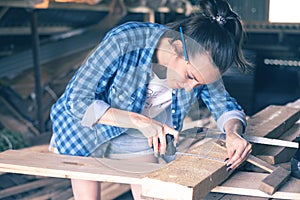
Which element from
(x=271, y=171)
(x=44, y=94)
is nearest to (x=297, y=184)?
(x=271, y=171)

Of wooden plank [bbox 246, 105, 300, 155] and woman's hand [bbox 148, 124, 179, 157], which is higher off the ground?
woman's hand [bbox 148, 124, 179, 157]

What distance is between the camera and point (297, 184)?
1.63 meters

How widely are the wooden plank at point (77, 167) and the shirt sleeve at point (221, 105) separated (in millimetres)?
417

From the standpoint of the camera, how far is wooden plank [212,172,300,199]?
5.02 feet

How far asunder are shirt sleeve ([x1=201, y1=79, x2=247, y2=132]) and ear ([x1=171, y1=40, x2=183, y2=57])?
347 millimetres

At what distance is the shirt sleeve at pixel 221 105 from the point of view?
1.93m

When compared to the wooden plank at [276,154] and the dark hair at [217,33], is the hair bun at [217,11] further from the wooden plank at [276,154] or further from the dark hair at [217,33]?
the wooden plank at [276,154]

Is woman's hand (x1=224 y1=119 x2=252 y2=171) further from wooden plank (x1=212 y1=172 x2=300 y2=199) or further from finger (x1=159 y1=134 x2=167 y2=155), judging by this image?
finger (x1=159 y1=134 x2=167 y2=155)

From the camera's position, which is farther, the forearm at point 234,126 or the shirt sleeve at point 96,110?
the forearm at point 234,126

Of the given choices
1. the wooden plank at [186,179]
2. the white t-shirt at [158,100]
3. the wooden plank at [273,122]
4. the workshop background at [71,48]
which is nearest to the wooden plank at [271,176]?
the wooden plank at [186,179]

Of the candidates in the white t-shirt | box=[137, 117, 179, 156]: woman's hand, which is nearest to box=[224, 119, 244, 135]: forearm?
the white t-shirt

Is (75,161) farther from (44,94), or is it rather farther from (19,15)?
(44,94)

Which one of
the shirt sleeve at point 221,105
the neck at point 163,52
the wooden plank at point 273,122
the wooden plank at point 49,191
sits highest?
the neck at point 163,52

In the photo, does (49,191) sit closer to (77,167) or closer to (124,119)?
(77,167)
